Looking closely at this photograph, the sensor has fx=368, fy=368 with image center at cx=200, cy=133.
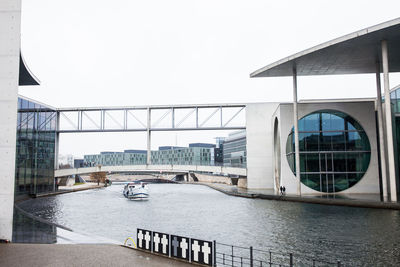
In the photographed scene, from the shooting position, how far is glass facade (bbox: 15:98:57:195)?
46.5 metres

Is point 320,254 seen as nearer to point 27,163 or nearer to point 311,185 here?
point 311,185

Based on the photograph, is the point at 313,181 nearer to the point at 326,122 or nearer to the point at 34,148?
the point at 326,122

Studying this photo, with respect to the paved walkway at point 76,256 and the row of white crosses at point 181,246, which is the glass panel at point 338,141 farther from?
the row of white crosses at point 181,246

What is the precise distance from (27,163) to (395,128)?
46919 millimetres

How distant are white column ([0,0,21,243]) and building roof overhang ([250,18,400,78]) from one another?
2804cm

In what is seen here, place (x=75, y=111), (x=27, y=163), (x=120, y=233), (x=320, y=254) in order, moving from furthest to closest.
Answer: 1. (x=75, y=111)
2. (x=27, y=163)
3. (x=120, y=233)
4. (x=320, y=254)

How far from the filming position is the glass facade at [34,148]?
46.5 meters

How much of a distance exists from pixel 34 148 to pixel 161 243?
4291cm

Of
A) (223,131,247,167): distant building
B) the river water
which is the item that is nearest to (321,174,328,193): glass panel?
the river water

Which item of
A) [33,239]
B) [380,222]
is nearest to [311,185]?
[380,222]

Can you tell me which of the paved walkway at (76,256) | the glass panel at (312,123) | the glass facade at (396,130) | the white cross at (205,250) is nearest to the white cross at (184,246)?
the paved walkway at (76,256)

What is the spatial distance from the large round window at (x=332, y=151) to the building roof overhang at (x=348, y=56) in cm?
572

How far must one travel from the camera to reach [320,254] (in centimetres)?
1655

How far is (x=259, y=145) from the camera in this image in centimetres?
6259
